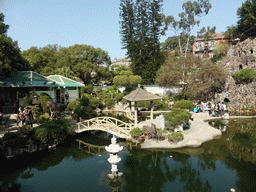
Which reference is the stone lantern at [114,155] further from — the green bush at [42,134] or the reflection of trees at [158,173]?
the green bush at [42,134]

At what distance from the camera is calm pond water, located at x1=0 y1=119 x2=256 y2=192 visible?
7.46 metres

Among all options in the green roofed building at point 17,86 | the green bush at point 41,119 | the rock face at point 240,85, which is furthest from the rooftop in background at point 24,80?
the rock face at point 240,85

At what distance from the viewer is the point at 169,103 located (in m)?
26.4

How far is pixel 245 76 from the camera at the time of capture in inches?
1004

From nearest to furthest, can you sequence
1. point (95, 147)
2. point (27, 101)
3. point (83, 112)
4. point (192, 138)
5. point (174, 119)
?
point (192, 138)
point (95, 147)
point (174, 119)
point (27, 101)
point (83, 112)

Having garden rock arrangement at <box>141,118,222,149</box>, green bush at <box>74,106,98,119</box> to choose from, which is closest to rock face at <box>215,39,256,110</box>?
garden rock arrangement at <box>141,118,222,149</box>

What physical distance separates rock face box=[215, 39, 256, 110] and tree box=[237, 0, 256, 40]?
160 inches

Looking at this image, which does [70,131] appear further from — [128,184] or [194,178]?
[194,178]

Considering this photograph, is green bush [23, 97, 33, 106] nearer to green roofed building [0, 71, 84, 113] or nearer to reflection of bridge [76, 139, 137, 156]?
green roofed building [0, 71, 84, 113]

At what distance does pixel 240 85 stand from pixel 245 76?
5.07 ft

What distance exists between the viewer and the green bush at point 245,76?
25156mm

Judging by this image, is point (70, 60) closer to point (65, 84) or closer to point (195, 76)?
point (65, 84)

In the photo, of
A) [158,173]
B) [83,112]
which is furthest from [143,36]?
[158,173]

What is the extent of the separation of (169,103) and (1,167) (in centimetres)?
2140
